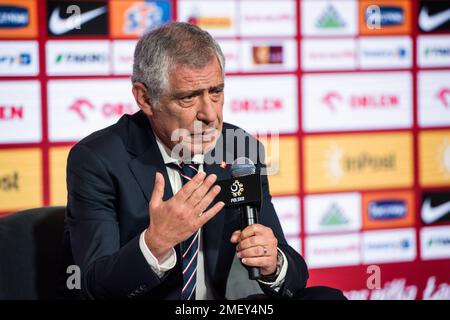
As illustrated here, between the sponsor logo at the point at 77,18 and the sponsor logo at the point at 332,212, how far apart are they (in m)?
1.24

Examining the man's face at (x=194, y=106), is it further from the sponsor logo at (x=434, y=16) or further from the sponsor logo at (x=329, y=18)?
the sponsor logo at (x=434, y=16)

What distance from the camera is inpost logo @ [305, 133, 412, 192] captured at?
3283mm

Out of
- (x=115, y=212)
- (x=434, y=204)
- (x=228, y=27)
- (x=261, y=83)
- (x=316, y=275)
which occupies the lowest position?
(x=316, y=275)

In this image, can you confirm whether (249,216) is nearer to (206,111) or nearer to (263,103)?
(206,111)

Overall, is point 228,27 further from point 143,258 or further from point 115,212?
point 143,258

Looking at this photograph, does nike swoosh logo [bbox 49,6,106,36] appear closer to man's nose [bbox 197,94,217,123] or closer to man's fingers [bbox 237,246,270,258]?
man's nose [bbox 197,94,217,123]

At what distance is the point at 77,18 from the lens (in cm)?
291

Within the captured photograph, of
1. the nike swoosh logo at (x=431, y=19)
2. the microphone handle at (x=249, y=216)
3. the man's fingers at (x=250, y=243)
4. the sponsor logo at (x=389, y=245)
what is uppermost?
the nike swoosh logo at (x=431, y=19)

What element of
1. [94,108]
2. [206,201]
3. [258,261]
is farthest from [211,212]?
[94,108]

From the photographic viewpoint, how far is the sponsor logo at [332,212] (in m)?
3.29

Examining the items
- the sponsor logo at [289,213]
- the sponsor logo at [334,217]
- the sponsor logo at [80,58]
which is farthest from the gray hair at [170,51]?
the sponsor logo at [334,217]
